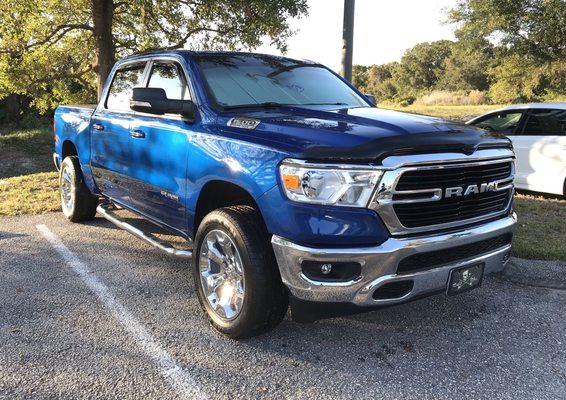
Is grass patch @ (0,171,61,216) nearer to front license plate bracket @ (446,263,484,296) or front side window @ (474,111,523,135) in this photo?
front license plate bracket @ (446,263,484,296)

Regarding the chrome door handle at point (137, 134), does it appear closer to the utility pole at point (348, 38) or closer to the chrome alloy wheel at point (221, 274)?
the chrome alloy wheel at point (221, 274)

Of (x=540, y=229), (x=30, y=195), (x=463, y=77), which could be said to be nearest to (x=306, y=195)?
(x=540, y=229)

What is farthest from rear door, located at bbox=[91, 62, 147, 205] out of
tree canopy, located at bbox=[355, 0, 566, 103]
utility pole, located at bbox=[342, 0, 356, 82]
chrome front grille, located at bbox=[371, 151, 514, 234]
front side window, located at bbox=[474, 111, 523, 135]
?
tree canopy, located at bbox=[355, 0, 566, 103]

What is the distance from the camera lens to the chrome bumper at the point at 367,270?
2.79 metres

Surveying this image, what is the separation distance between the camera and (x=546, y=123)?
7.77 m

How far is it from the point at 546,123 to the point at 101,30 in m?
9.22

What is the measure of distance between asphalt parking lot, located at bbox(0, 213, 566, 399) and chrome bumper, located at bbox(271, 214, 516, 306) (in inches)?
19.8

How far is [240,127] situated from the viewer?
3.38 metres

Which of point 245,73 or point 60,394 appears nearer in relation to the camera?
point 60,394

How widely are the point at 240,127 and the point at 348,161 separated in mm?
911

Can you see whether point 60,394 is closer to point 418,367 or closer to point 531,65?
point 418,367

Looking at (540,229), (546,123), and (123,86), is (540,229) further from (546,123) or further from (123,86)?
(123,86)

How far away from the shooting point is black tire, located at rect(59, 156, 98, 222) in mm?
6133

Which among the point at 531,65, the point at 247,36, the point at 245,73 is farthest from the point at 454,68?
the point at 245,73
